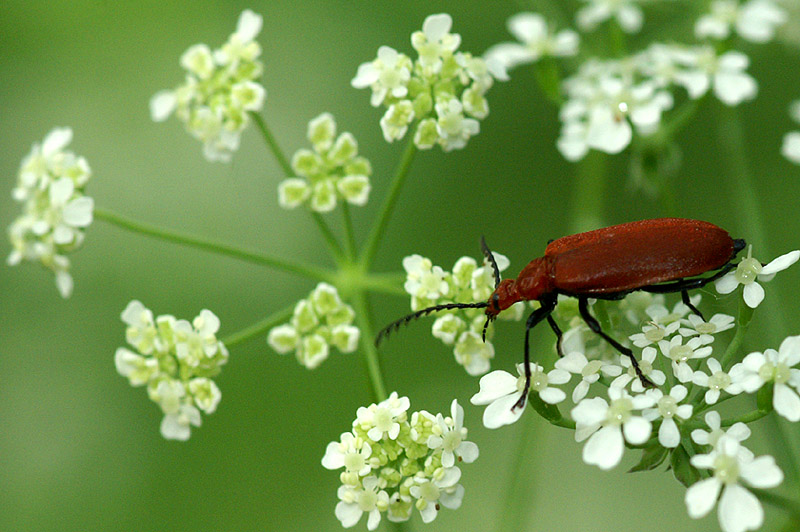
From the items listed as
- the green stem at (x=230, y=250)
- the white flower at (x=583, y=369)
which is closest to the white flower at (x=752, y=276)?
the white flower at (x=583, y=369)

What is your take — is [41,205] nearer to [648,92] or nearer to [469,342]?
[469,342]

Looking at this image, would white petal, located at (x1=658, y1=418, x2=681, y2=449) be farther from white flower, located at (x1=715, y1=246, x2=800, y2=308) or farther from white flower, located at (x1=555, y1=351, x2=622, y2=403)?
white flower, located at (x1=715, y1=246, x2=800, y2=308)

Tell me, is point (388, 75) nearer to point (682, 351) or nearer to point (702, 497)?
point (682, 351)

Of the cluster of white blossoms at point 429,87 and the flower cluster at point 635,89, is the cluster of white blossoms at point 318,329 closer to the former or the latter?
the cluster of white blossoms at point 429,87

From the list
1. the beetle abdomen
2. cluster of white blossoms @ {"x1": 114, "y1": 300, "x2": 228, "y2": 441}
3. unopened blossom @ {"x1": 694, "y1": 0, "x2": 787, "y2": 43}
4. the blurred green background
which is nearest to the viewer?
the beetle abdomen

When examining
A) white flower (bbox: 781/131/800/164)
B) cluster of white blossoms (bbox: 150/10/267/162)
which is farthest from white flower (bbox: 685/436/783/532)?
cluster of white blossoms (bbox: 150/10/267/162)

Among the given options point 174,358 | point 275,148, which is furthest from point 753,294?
point 174,358

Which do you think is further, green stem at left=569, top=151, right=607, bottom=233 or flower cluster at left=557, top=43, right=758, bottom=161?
green stem at left=569, top=151, right=607, bottom=233
